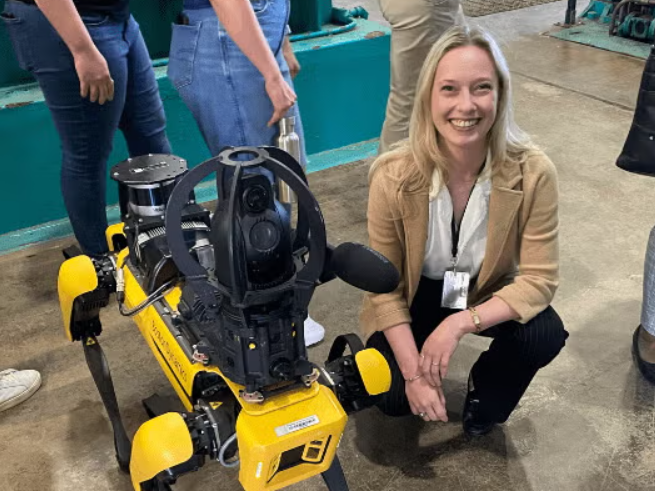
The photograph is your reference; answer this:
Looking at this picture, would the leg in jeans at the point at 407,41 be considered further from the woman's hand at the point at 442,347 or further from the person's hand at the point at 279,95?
the woman's hand at the point at 442,347

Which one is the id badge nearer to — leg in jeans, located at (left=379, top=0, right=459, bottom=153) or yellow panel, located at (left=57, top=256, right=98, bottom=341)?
yellow panel, located at (left=57, top=256, right=98, bottom=341)

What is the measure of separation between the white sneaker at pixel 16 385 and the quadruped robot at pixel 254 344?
2.61 ft

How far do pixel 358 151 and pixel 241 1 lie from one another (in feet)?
6.56

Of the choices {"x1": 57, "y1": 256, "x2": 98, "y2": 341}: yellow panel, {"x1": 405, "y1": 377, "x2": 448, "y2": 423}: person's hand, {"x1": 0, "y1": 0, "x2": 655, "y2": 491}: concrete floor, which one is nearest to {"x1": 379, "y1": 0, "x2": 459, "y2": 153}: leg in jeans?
{"x1": 0, "y1": 0, "x2": 655, "y2": 491}: concrete floor

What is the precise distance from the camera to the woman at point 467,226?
161 centimetres

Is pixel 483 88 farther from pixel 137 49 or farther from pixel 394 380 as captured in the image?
pixel 137 49

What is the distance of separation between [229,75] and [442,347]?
876mm

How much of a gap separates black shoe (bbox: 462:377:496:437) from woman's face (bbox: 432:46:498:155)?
64 centimetres

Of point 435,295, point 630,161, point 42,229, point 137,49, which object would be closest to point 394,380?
point 435,295

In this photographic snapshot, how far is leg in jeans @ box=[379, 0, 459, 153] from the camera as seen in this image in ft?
8.57

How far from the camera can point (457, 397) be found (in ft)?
6.59

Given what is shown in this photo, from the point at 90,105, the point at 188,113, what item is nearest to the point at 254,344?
the point at 90,105

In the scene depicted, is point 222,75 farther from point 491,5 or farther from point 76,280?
point 491,5

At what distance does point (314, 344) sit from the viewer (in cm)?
222
